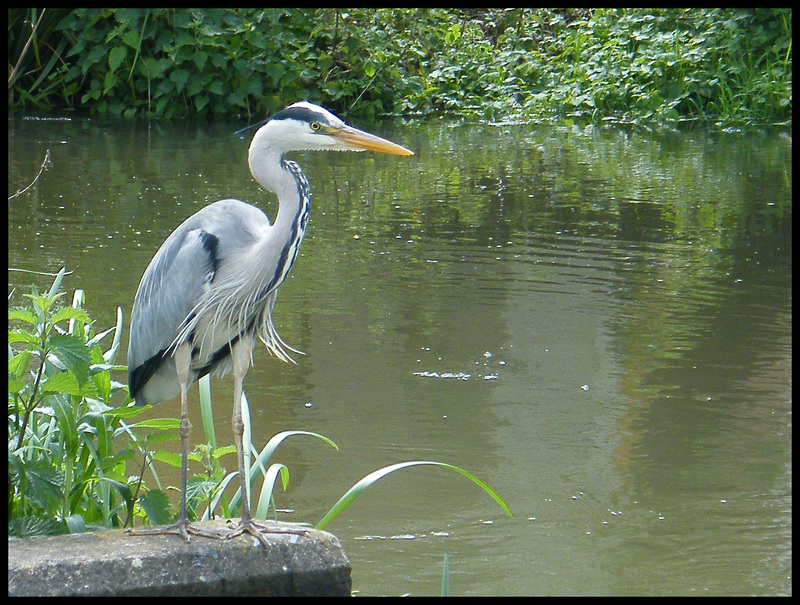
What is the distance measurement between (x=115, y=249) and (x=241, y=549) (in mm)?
4769

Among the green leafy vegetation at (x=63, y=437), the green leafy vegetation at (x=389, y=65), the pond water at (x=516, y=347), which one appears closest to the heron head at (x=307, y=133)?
the green leafy vegetation at (x=63, y=437)

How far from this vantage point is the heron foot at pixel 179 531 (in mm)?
3037

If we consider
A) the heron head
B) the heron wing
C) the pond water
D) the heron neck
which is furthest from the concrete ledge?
the heron head

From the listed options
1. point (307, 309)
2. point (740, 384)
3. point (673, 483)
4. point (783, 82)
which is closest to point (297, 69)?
point (783, 82)

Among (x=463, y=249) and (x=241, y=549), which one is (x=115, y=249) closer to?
(x=463, y=249)

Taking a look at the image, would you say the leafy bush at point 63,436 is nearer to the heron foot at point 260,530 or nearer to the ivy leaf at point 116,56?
the heron foot at point 260,530

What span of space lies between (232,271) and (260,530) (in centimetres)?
78

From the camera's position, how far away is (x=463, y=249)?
7730 mm

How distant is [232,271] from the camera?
3.34m

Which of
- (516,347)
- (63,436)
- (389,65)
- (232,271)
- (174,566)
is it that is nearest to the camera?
(174,566)

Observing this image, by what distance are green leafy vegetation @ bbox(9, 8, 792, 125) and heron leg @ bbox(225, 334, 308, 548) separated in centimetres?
993

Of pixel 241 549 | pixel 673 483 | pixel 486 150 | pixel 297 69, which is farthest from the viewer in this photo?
pixel 297 69

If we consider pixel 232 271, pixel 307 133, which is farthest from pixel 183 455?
pixel 307 133

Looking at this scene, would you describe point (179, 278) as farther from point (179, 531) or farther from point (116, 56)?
point (116, 56)
